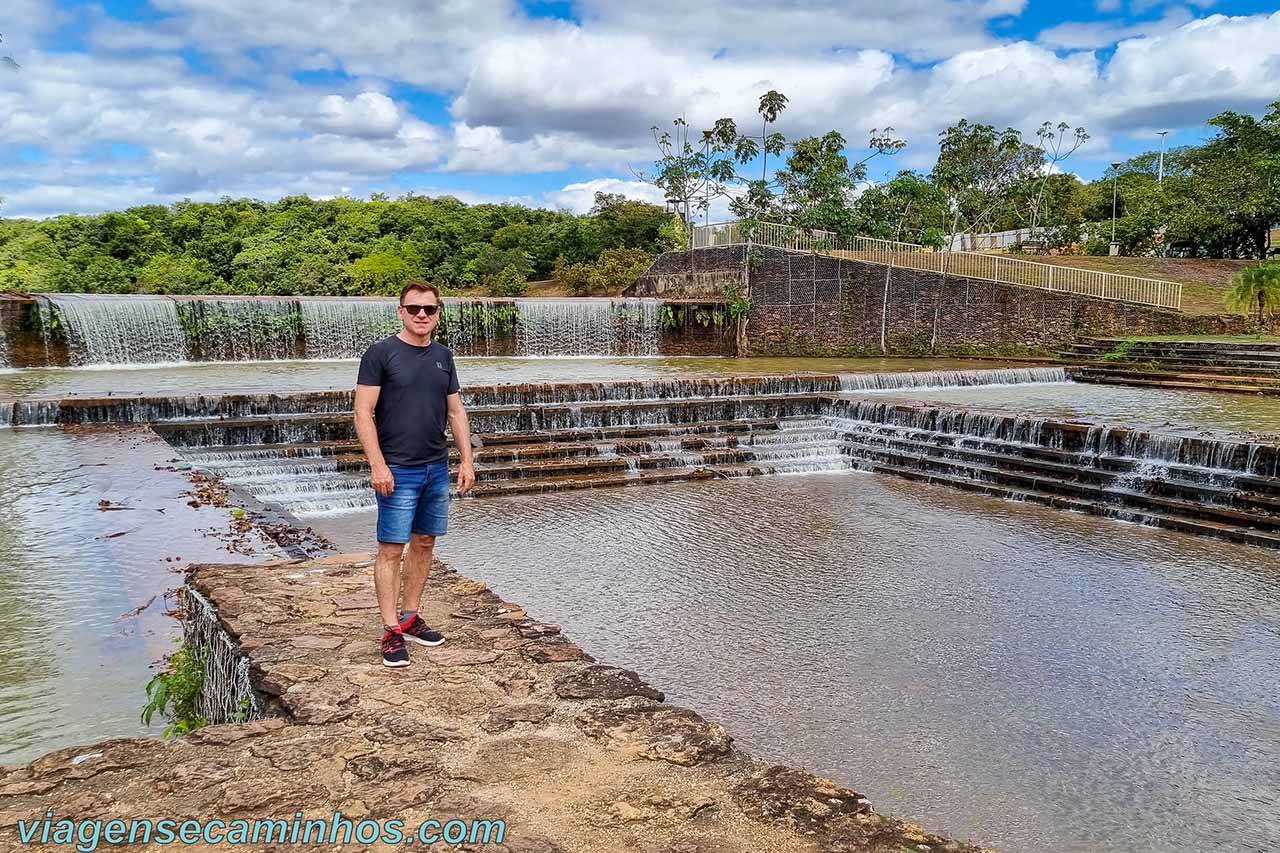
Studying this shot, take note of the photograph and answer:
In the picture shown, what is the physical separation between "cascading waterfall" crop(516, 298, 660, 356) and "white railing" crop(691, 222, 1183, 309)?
3.88 meters

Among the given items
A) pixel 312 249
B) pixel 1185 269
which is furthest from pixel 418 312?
pixel 312 249

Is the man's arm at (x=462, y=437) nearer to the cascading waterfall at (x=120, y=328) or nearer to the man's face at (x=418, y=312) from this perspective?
the man's face at (x=418, y=312)

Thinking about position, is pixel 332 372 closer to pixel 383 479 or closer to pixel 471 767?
pixel 383 479

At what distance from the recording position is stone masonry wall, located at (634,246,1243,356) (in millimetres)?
20781

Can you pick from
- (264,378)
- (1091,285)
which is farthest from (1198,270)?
(264,378)

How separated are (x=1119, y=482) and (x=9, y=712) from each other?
358 inches

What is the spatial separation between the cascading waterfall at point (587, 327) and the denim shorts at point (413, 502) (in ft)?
57.5

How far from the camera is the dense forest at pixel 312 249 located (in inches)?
1500

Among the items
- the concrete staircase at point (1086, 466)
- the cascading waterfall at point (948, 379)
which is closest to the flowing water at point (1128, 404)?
the cascading waterfall at point (948, 379)

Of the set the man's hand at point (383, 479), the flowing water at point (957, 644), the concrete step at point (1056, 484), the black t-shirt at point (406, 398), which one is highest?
the black t-shirt at point (406, 398)

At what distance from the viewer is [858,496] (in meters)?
9.24

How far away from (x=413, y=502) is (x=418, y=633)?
53 centimetres

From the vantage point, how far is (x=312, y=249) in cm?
4184

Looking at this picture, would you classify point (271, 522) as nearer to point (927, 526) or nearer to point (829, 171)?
point (927, 526)
